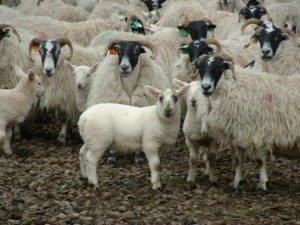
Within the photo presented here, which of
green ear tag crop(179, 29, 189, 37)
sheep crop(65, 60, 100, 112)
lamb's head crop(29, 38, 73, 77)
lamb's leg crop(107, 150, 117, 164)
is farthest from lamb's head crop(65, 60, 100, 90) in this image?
green ear tag crop(179, 29, 189, 37)

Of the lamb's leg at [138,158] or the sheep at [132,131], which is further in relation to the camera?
the lamb's leg at [138,158]

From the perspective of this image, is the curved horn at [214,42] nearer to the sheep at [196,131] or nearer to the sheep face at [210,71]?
the sheep at [196,131]

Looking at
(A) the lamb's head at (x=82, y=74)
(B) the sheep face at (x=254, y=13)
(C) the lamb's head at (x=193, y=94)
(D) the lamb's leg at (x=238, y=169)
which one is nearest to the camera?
(D) the lamb's leg at (x=238, y=169)

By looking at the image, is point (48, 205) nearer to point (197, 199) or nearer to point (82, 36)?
point (197, 199)

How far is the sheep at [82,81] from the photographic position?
9.62m

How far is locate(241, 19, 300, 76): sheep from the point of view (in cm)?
922

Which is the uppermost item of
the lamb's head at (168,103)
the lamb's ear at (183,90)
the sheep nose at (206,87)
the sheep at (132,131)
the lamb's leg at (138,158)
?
the sheep nose at (206,87)

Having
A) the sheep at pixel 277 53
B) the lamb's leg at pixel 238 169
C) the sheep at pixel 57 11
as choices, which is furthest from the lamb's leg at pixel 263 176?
the sheep at pixel 57 11

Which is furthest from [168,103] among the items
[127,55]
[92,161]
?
[127,55]

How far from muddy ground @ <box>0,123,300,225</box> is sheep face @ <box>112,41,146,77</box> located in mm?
1255

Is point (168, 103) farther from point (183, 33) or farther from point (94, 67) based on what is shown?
point (183, 33)

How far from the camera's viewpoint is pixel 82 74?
9.66 meters

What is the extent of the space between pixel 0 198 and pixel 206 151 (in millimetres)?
2657

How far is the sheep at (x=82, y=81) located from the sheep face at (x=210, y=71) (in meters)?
2.62
